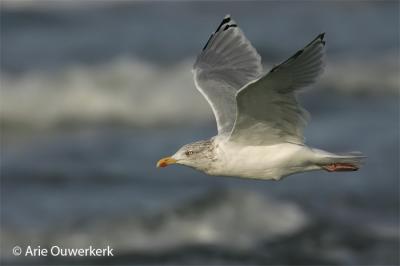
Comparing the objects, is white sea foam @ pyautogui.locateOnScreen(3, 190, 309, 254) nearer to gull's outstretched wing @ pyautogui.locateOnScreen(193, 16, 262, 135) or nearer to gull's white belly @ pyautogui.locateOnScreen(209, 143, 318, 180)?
gull's outstretched wing @ pyautogui.locateOnScreen(193, 16, 262, 135)

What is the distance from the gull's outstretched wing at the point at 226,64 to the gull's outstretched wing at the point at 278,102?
90cm

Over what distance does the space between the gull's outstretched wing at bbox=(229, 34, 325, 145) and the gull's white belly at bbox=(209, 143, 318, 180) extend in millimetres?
80

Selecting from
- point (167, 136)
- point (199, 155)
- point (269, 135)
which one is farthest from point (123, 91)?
point (269, 135)

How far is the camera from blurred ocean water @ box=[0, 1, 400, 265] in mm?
14961

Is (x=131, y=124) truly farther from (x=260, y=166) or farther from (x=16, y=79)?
(x=260, y=166)

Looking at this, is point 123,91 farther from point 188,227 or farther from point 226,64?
point 226,64

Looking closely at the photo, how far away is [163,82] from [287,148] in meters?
13.9

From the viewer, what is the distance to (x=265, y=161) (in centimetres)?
856

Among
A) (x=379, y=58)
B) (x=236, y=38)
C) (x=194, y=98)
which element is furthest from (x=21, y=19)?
(x=236, y=38)

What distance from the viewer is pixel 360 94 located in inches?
854

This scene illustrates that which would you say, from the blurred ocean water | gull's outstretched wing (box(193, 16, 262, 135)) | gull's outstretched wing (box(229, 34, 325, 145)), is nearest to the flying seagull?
gull's outstretched wing (box(229, 34, 325, 145))

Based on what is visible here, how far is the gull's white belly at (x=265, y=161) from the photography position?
8.55 metres

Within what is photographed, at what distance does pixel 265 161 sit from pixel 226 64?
57.6 inches

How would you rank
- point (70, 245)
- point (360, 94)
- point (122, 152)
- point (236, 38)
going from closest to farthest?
point (236, 38)
point (70, 245)
point (122, 152)
point (360, 94)
